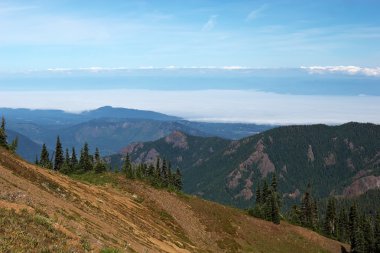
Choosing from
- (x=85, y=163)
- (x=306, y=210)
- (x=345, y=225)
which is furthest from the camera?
(x=345, y=225)

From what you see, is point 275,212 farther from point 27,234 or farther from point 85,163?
point 27,234

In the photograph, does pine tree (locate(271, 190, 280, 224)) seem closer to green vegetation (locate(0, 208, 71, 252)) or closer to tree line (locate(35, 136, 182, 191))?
tree line (locate(35, 136, 182, 191))

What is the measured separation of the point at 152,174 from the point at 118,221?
80.0 meters

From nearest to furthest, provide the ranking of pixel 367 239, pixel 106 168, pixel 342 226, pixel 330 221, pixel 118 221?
pixel 118 221, pixel 106 168, pixel 367 239, pixel 330 221, pixel 342 226

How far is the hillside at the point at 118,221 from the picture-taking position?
3038 centimetres

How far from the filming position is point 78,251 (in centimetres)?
2862

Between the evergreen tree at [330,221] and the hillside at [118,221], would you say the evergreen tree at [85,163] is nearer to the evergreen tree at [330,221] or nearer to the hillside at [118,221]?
the hillside at [118,221]

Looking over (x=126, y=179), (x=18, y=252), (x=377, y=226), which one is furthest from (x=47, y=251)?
(x=377, y=226)

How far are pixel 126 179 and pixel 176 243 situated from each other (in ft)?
161

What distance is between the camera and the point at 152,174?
14150 centimetres

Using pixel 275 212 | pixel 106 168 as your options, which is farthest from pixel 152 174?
pixel 275 212

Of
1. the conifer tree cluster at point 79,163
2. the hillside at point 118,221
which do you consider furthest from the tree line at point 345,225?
the conifer tree cluster at point 79,163

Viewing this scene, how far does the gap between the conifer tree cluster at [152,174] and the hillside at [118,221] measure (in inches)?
251

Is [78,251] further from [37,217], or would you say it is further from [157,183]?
[157,183]
